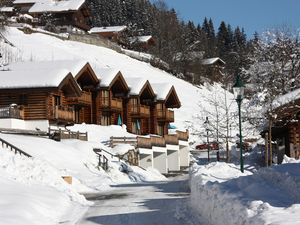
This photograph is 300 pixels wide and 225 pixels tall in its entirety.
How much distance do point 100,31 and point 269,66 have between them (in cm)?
8703

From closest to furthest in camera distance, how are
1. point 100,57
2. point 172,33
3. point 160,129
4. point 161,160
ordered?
1. point 161,160
2. point 160,129
3. point 100,57
4. point 172,33

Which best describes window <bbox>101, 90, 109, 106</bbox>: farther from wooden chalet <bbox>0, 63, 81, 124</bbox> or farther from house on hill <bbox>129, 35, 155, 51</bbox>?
house on hill <bbox>129, 35, 155, 51</bbox>

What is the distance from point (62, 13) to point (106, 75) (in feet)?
194

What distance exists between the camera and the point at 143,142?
44469mm

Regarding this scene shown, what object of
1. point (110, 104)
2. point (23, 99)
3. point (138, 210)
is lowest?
point (138, 210)

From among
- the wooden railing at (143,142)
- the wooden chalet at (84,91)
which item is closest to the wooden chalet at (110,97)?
the wooden chalet at (84,91)

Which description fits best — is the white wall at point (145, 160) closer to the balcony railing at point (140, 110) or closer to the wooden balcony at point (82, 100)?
the wooden balcony at point (82, 100)

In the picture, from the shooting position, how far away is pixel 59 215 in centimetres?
1537

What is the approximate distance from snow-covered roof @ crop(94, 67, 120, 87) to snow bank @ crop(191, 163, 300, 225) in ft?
119

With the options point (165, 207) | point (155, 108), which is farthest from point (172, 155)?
point (165, 207)

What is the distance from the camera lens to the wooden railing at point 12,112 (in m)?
38.7

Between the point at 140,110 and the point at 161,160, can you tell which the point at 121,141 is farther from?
the point at 140,110

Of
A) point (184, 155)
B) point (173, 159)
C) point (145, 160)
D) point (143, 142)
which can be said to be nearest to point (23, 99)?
point (143, 142)

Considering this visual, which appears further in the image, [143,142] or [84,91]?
[84,91]
